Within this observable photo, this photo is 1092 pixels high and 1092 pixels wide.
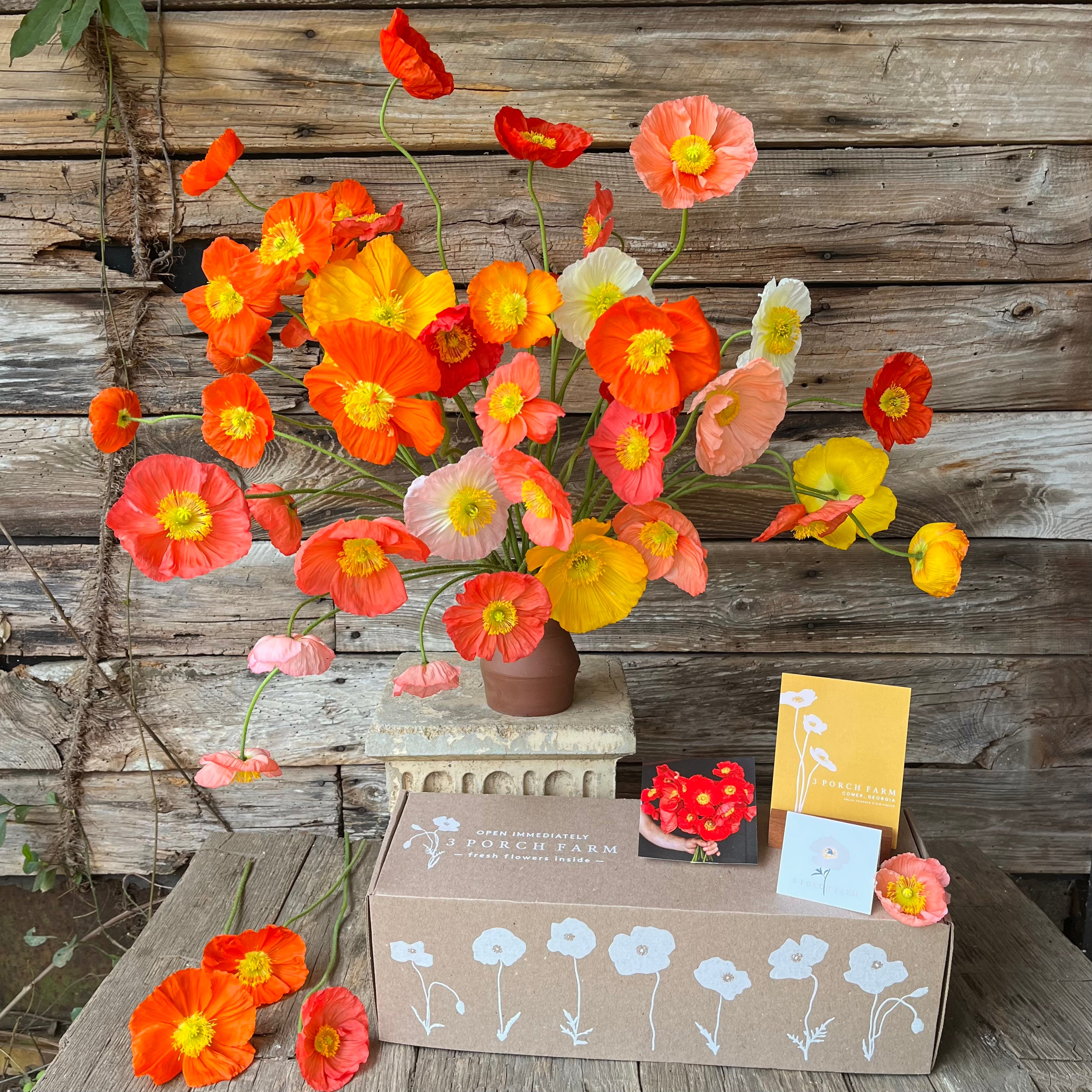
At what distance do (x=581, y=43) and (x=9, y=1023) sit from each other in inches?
66.1

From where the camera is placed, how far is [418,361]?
0.68 meters

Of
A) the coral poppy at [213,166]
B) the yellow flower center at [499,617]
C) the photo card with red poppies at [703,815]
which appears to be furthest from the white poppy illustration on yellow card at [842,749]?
the coral poppy at [213,166]

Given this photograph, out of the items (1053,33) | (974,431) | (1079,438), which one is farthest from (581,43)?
(1079,438)

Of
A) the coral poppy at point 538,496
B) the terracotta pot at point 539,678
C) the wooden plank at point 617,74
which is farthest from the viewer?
the wooden plank at point 617,74

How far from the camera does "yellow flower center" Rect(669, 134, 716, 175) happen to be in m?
0.75

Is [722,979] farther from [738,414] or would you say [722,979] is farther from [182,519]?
[182,519]

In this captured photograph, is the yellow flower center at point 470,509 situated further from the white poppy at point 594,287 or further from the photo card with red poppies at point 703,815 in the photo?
the photo card with red poppies at point 703,815

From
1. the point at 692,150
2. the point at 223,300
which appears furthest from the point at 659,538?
the point at 223,300

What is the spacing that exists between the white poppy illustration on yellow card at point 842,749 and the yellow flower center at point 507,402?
335 mm

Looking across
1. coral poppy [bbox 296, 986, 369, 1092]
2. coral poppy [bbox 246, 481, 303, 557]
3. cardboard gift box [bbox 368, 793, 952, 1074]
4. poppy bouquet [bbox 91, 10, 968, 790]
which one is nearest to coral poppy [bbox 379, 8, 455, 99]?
poppy bouquet [bbox 91, 10, 968, 790]

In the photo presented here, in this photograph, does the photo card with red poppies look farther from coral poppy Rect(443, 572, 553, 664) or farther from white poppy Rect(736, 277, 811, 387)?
white poppy Rect(736, 277, 811, 387)

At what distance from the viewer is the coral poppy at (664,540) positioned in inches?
30.1

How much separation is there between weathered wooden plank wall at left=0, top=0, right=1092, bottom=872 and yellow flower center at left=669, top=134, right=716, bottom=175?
369mm

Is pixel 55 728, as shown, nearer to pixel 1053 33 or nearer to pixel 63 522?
pixel 63 522
